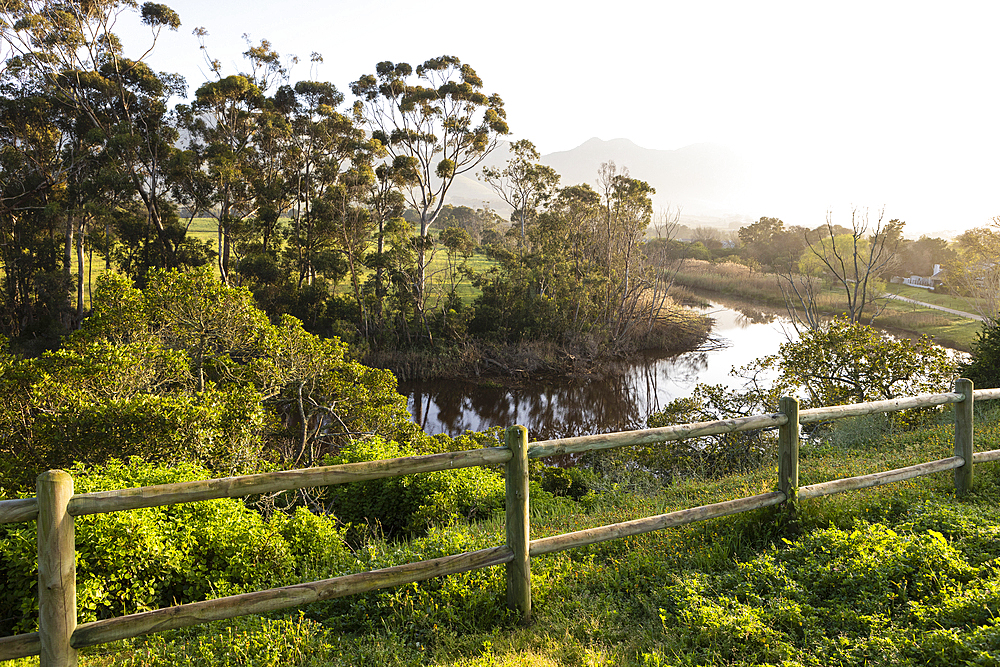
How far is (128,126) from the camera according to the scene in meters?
22.1

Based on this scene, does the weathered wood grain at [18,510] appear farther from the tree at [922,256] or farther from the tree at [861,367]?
the tree at [922,256]

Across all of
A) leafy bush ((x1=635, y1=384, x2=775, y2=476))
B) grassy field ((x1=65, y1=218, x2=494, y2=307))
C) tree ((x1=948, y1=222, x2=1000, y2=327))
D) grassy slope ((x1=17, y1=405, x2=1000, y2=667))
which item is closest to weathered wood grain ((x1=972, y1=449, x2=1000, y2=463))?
grassy slope ((x1=17, y1=405, x2=1000, y2=667))

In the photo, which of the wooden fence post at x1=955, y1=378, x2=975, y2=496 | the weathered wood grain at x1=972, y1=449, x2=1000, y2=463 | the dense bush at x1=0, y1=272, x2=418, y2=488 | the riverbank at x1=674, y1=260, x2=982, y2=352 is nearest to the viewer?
the wooden fence post at x1=955, y1=378, x2=975, y2=496

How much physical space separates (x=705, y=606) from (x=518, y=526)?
1.23 meters

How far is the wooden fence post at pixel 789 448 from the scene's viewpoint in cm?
455

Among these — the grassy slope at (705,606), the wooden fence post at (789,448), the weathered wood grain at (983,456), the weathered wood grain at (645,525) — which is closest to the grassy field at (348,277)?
the grassy slope at (705,606)

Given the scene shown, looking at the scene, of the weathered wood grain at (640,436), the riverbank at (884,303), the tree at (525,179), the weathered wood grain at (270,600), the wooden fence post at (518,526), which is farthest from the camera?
the tree at (525,179)

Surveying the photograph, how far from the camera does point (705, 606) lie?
360 centimetres

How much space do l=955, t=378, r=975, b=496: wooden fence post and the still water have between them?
13.6 m

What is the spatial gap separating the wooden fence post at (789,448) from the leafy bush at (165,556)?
3605mm

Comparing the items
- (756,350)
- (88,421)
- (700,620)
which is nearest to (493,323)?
(756,350)

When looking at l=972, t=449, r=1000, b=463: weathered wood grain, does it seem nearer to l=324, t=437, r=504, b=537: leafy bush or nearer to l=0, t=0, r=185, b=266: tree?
l=324, t=437, r=504, b=537: leafy bush

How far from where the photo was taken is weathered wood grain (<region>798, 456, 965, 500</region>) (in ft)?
15.3

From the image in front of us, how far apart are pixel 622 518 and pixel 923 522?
2.41m
